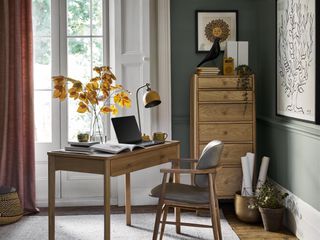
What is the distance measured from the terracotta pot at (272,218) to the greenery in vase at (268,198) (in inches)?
2.0

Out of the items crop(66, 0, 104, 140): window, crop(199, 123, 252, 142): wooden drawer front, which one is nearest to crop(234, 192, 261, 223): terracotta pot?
crop(199, 123, 252, 142): wooden drawer front

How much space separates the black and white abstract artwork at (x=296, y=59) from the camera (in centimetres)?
377

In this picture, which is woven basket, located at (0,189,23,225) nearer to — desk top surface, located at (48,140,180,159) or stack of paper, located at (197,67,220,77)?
desk top surface, located at (48,140,180,159)

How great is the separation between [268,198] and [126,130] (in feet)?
4.30

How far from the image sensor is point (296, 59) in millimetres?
4113

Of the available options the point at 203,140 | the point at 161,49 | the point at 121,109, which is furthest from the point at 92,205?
the point at 161,49

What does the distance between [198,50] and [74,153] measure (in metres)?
2.11

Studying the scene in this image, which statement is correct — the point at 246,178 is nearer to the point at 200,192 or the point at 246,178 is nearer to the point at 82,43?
the point at 200,192

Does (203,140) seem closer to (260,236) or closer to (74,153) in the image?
(260,236)

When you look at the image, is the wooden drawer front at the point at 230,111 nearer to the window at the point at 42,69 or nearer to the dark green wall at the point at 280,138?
the dark green wall at the point at 280,138

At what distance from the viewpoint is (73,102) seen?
5.31m

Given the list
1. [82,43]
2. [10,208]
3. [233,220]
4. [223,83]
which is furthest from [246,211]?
[82,43]

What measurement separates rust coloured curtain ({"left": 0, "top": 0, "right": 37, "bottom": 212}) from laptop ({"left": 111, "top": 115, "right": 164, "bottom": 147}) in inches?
51.2

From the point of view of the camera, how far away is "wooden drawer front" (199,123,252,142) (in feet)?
15.9
